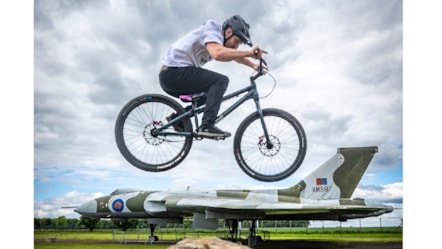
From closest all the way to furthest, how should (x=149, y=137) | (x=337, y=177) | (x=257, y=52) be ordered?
(x=257, y=52)
(x=149, y=137)
(x=337, y=177)

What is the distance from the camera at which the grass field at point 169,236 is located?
30.3ft

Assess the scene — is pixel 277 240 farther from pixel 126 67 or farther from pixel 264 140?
pixel 126 67

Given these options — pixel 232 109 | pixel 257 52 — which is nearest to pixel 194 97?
pixel 232 109

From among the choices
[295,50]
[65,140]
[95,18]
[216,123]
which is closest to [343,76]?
[295,50]

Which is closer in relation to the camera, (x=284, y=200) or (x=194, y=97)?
(x=194, y=97)

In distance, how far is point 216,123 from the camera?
872cm

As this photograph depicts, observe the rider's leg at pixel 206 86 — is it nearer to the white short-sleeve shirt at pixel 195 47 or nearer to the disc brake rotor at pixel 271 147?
the white short-sleeve shirt at pixel 195 47

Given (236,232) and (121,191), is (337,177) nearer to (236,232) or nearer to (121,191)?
(236,232)

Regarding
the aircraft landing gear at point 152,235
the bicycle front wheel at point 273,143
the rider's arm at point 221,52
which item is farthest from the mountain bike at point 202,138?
the aircraft landing gear at point 152,235

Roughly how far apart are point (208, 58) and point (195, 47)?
30cm

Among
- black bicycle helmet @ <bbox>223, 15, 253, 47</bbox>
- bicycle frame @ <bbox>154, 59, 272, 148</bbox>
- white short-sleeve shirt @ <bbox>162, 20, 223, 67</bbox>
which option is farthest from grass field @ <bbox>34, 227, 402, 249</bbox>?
black bicycle helmet @ <bbox>223, 15, 253, 47</bbox>

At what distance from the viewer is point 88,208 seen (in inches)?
428

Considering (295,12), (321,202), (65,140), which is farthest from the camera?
(321,202)

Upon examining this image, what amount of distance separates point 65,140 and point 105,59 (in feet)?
5.60
